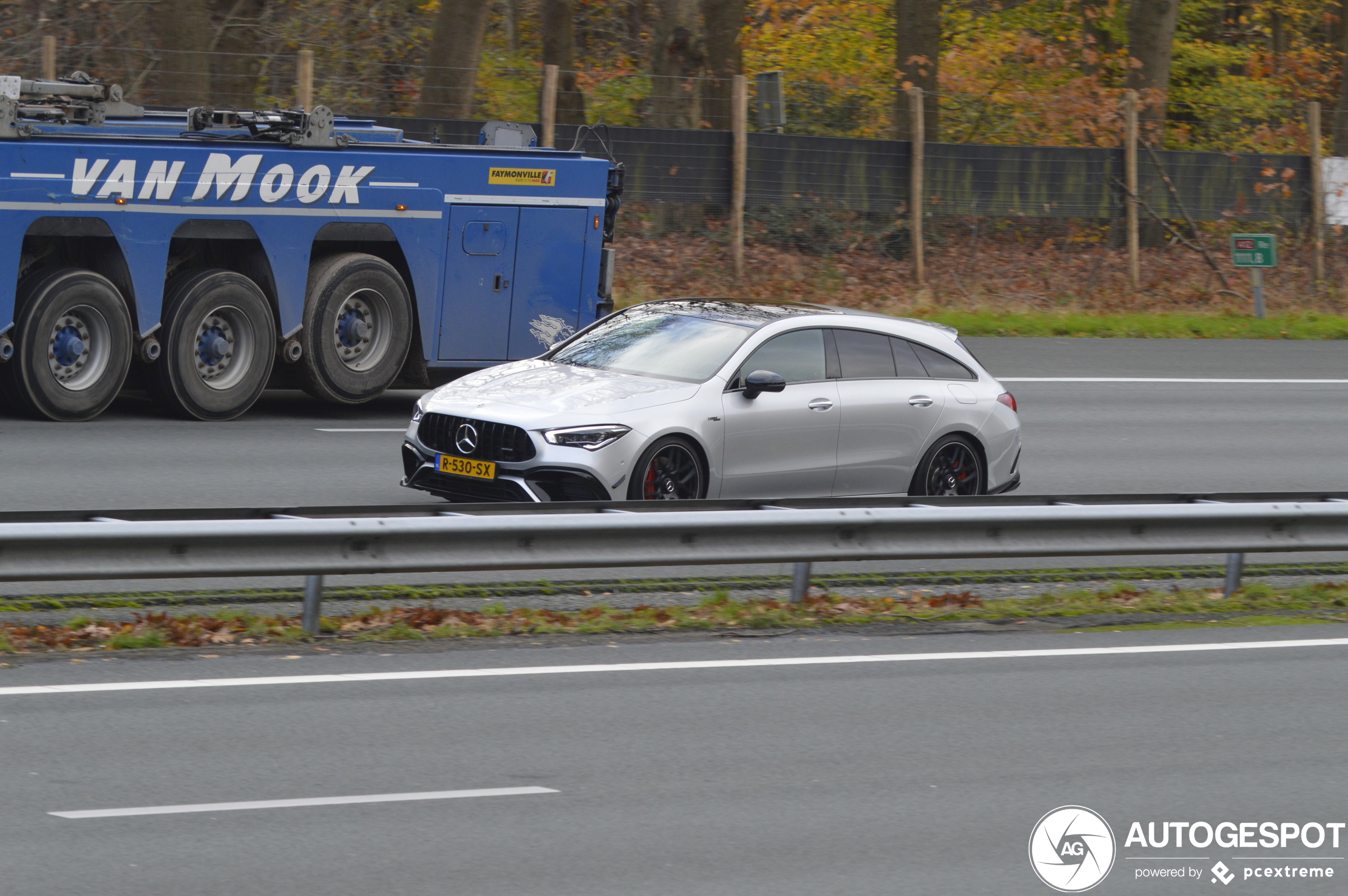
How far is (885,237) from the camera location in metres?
26.7

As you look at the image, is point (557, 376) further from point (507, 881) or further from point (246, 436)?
point (507, 881)

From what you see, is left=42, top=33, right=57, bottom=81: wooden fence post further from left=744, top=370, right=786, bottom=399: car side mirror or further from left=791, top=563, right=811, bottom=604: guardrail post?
left=791, top=563, right=811, bottom=604: guardrail post

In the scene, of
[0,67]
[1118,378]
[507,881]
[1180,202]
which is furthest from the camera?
[1180,202]

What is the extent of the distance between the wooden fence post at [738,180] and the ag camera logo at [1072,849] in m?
19.2

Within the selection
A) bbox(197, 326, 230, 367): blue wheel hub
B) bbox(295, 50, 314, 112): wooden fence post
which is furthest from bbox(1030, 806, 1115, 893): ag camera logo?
bbox(295, 50, 314, 112): wooden fence post

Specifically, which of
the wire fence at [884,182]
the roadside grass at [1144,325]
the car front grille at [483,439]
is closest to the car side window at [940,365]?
the car front grille at [483,439]

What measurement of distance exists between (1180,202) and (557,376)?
1925 centimetres

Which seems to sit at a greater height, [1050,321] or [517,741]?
[1050,321]

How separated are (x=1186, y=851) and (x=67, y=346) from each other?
10991 millimetres

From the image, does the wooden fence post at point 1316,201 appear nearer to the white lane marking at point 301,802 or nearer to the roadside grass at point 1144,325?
the roadside grass at point 1144,325

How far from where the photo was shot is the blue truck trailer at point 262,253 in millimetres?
14508

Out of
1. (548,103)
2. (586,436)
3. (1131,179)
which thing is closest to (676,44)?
(548,103)

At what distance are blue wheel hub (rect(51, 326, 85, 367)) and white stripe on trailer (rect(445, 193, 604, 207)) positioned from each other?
352 cm

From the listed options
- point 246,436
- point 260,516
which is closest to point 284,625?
point 260,516
